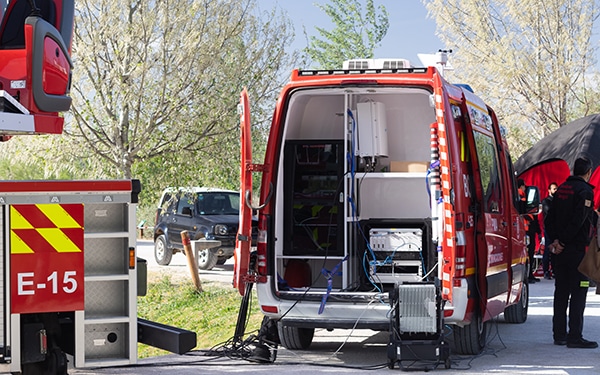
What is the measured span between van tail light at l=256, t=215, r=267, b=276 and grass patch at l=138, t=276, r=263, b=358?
3.51 metres

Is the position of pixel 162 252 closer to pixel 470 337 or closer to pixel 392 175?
pixel 392 175

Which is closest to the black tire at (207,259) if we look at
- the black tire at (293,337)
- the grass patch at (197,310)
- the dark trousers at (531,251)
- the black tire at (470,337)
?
the grass patch at (197,310)

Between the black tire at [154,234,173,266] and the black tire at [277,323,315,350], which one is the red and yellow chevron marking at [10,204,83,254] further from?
the black tire at [154,234,173,266]

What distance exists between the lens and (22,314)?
6.45m

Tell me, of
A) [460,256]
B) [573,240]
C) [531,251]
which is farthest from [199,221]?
[460,256]

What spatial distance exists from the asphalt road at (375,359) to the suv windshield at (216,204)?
10.7 meters

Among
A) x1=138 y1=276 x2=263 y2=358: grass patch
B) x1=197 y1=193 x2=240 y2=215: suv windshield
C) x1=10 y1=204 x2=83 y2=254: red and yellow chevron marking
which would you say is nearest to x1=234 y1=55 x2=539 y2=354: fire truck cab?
x1=10 y1=204 x2=83 y2=254: red and yellow chevron marking

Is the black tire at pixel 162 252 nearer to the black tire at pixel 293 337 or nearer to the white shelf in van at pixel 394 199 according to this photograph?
the black tire at pixel 293 337

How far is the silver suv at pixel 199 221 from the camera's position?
20.7m

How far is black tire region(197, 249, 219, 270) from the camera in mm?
20625

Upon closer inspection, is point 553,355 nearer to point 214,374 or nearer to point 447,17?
point 214,374

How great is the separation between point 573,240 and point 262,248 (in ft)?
10.3

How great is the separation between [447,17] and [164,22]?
15848 millimetres

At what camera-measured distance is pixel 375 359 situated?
9.29 meters
